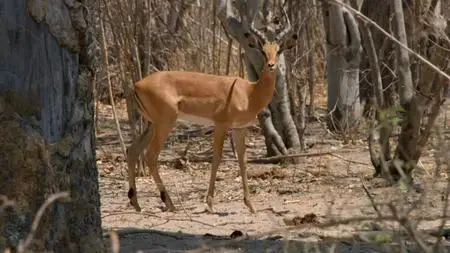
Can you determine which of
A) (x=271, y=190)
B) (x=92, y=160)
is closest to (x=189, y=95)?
(x=271, y=190)

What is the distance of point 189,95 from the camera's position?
9.29 meters

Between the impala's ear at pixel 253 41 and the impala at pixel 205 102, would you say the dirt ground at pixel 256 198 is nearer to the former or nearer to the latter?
the impala at pixel 205 102

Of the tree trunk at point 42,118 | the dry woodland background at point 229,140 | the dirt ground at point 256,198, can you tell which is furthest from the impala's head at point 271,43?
the tree trunk at point 42,118

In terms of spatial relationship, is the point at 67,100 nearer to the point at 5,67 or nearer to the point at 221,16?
the point at 5,67

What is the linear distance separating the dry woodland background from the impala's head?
0.44 meters

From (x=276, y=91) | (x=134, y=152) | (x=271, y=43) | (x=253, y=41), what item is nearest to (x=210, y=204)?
(x=134, y=152)

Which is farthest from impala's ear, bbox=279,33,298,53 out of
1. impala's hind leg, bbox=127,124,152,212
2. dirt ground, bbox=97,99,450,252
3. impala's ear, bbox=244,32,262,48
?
impala's hind leg, bbox=127,124,152,212

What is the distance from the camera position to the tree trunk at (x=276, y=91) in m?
10.3

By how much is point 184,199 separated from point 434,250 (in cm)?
542

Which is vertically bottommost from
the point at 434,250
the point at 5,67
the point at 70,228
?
the point at 70,228

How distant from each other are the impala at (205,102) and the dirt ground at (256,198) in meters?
0.47

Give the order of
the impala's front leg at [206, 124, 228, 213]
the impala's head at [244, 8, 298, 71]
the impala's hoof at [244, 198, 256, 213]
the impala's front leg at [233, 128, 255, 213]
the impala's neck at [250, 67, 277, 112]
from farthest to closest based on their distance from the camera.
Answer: the impala's neck at [250, 67, 277, 112] < the impala's head at [244, 8, 298, 71] < the impala's front leg at [206, 124, 228, 213] < the impala's front leg at [233, 128, 255, 213] < the impala's hoof at [244, 198, 256, 213]

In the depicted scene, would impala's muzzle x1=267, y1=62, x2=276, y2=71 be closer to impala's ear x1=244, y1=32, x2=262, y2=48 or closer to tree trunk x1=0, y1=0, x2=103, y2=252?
impala's ear x1=244, y1=32, x2=262, y2=48

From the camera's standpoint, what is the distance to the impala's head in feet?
29.9
